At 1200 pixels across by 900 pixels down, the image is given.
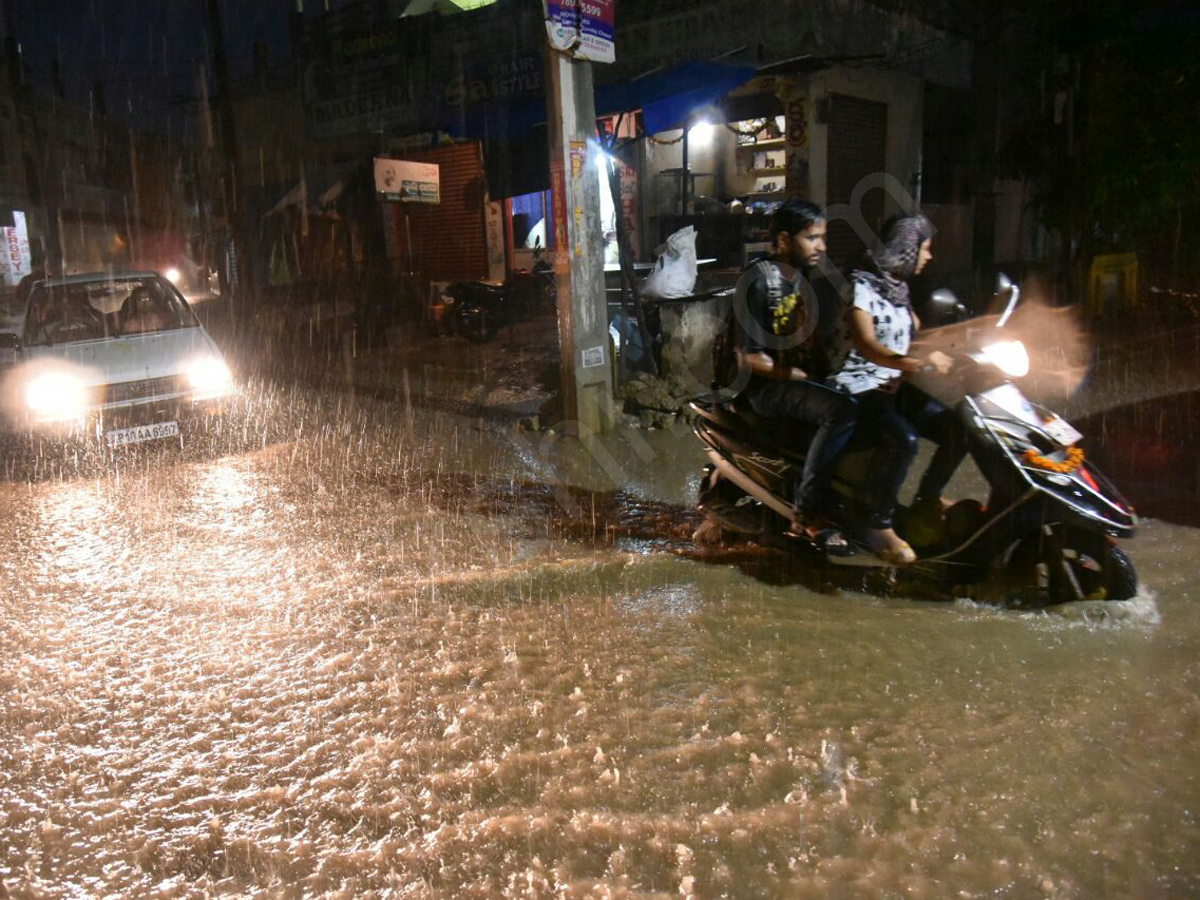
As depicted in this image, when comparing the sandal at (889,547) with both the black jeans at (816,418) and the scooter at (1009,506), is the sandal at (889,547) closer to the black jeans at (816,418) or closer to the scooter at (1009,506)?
the scooter at (1009,506)

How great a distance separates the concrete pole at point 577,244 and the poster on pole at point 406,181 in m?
7.72

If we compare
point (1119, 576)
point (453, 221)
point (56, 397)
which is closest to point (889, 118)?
point (453, 221)

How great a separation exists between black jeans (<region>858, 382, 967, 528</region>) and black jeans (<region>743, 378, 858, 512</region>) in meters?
0.10

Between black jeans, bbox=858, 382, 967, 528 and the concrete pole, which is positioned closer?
black jeans, bbox=858, 382, 967, 528

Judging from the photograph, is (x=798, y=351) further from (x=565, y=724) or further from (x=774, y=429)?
(x=565, y=724)

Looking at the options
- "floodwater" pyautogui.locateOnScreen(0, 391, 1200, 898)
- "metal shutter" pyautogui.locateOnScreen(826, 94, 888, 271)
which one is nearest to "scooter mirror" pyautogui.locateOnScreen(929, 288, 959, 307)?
"floodwater" pyautogui.locateOnScreen(0, 391, 1200, 898)

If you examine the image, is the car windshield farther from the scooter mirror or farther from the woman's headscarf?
the scooter mirror

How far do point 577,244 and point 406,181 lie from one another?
8.35m

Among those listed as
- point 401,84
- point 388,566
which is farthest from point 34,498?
point 401,84

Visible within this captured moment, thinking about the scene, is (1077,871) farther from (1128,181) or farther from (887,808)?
(1128,181)

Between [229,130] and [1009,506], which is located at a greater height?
[229,130]

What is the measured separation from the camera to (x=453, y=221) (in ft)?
63.3

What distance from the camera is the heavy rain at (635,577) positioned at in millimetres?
2926

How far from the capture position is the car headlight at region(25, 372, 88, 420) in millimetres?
7996
